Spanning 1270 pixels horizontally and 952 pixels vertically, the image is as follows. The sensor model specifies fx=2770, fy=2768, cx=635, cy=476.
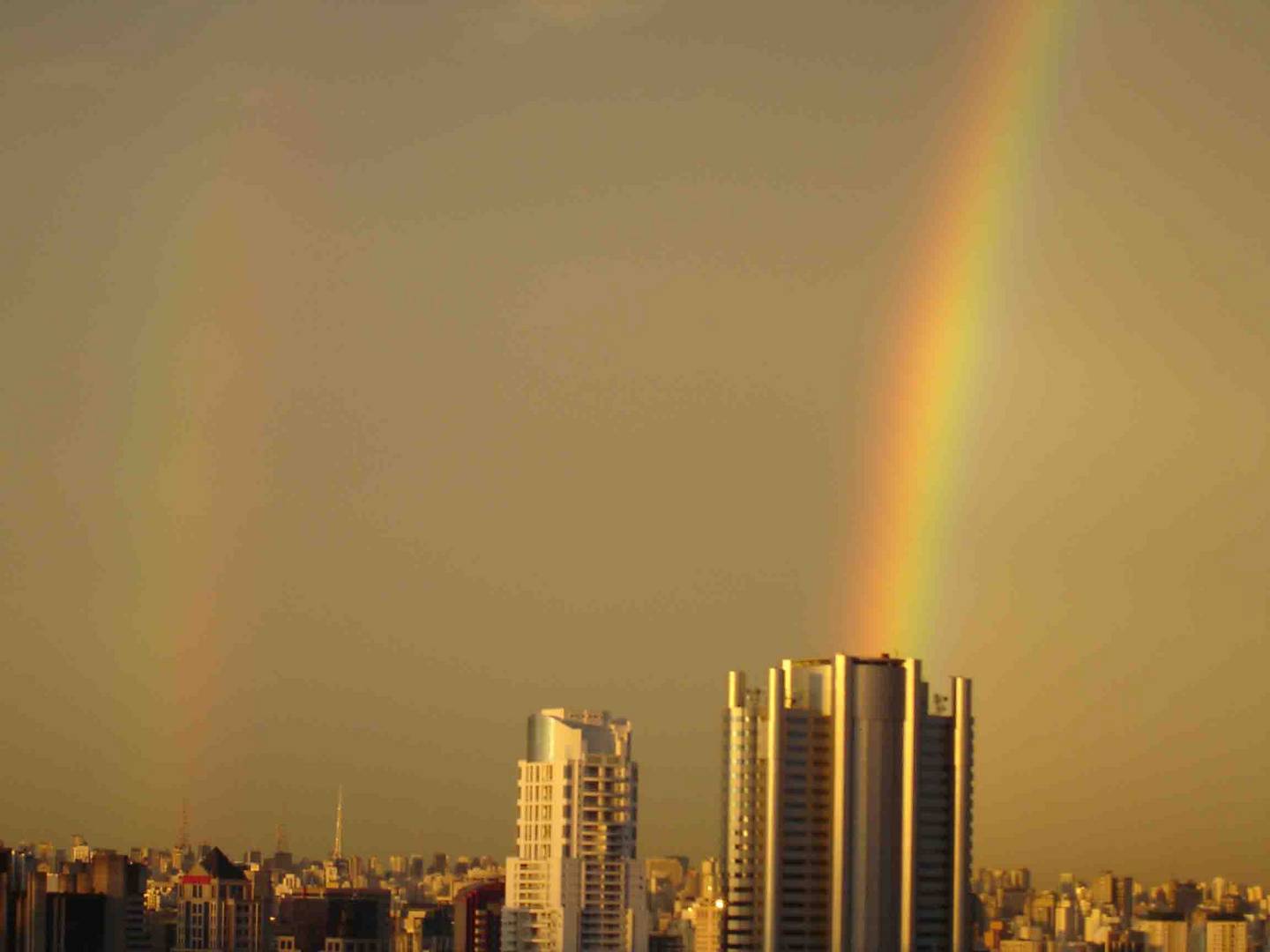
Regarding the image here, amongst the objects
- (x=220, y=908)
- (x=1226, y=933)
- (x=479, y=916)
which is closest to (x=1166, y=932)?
(x=1226, y=933)

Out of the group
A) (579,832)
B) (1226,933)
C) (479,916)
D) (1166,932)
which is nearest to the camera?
(579,832)

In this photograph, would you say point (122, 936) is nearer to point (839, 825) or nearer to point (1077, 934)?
point (1077, 934)

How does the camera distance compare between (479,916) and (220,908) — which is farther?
(220,908)

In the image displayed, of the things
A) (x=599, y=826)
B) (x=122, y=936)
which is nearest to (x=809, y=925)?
(x=599, y=826)

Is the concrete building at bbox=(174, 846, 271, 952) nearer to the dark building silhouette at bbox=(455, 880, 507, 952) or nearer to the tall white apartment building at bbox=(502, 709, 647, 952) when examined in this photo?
the dark building silhouette at bbox=(455, 880, 507, 952)

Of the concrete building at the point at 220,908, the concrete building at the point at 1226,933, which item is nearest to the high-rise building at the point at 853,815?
the concrete building at the point at 1226,933

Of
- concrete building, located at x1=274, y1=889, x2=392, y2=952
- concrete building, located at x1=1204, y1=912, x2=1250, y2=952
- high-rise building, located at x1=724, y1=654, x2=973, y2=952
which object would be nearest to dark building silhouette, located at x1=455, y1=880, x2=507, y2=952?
concrete building, located at x1=274, y1=889, x2=392, y2=952

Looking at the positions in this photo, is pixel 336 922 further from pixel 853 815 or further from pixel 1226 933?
pixel 853 815
